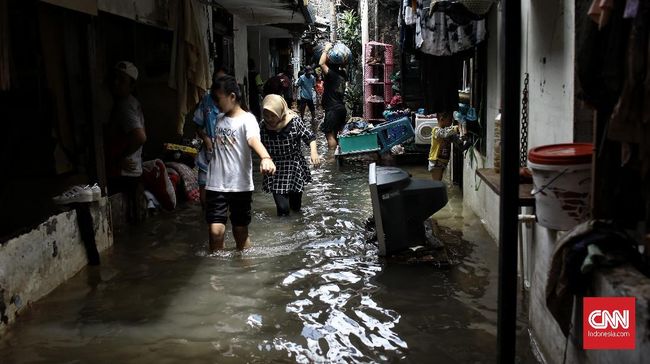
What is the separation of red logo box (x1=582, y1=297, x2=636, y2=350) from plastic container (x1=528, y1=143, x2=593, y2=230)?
0.62 meters

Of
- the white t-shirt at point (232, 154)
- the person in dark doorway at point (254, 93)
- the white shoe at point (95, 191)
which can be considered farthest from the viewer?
the person in dark doorway at point (254, 93)

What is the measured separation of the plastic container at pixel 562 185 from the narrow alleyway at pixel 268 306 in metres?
1.08

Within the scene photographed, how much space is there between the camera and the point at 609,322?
2.79 meters

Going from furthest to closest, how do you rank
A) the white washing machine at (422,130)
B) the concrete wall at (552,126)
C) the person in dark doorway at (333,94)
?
1. the person in dark doorway at (333,94)
2. the white washing machine at (422,130)
3. the concrete wall at (552,126)

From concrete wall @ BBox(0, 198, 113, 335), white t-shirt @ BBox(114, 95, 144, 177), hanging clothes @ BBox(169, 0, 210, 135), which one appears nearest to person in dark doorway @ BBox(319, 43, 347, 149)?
hanging clothes @ BBox(169, 0, 210, 135)

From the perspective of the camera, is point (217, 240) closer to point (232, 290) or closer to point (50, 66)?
point (232, 290)

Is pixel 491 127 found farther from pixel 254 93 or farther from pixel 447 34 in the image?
pixel 254 93

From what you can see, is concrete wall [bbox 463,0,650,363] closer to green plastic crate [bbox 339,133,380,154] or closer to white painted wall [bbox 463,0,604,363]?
white painted wall [bbox 463,0,604,363]

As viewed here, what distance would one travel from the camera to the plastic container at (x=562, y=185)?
3.46 m

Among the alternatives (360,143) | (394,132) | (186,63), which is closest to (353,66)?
(394,132)

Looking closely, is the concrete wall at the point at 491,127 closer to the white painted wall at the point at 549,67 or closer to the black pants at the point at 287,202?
the white painted wall at the point at 549,67

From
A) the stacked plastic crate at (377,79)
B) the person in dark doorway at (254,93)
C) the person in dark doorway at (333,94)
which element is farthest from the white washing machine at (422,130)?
the person in dark doorway at (254,93)

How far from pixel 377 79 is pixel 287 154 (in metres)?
9.33

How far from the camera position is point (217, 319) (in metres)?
4.84
